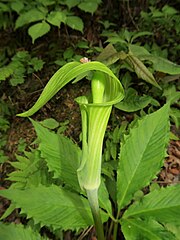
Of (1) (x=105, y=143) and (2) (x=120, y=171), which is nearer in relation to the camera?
(2) (x=120, y=171)

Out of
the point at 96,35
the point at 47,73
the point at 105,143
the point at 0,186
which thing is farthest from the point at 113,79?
the point at 96,35

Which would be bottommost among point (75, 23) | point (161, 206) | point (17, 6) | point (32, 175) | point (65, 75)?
point (32, 175)

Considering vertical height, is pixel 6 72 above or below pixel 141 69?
below

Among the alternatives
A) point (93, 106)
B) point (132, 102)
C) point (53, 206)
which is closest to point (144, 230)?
point (53, 206)

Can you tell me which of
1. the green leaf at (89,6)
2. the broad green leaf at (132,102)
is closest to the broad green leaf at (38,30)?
the green leaf at (89,6)

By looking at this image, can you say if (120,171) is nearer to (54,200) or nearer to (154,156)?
(154,156)

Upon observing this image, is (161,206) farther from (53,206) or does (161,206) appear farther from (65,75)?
(65,75)
